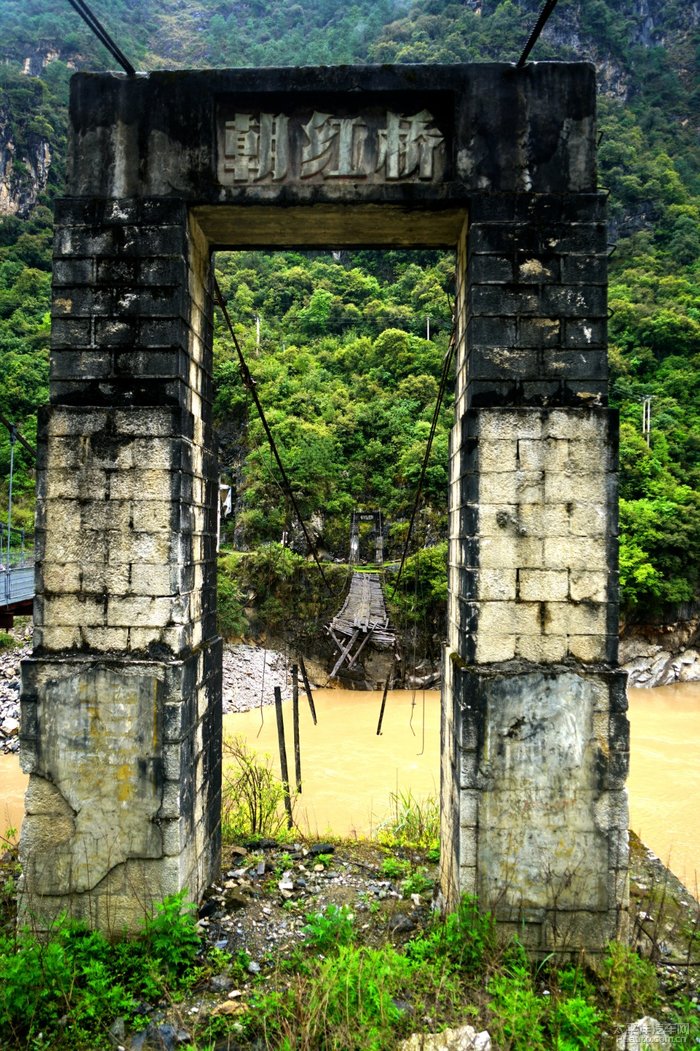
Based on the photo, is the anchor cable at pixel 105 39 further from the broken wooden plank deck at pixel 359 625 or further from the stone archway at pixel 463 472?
the broken wooden plank deck at pixel 359 625

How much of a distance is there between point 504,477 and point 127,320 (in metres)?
2.01

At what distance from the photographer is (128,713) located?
2857mm

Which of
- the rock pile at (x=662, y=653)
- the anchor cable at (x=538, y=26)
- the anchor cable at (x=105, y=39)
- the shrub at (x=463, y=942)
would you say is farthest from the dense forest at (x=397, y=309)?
the shrub at (x=463, y=942)

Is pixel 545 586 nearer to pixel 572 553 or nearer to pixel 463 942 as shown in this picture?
pixel 572 553

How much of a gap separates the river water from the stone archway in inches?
142

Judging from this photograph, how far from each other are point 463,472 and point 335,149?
5.83ft

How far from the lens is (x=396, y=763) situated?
10273 mm

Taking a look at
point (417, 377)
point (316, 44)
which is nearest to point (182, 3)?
point (316, 44)

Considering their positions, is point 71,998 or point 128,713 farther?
point 128,713

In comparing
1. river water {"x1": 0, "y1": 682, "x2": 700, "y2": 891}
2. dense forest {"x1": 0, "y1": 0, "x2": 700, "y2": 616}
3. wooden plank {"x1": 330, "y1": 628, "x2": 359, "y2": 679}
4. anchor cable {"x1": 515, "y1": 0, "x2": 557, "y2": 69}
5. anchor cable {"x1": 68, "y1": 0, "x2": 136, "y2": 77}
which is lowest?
river water {"x1": 0, "y1": 682, "x2": 700, "y2": 891}

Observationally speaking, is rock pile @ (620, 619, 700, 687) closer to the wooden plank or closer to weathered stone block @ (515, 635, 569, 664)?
the wooden plank

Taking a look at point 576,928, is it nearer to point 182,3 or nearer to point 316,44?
point 316,44

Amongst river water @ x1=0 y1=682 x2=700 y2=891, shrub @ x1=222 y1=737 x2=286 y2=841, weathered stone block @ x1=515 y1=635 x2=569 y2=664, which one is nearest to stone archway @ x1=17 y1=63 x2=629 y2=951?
weathered stone block @ x1=515 y1=635 x2=569 y2=664

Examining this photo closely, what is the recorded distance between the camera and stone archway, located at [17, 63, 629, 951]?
9.23 ft
